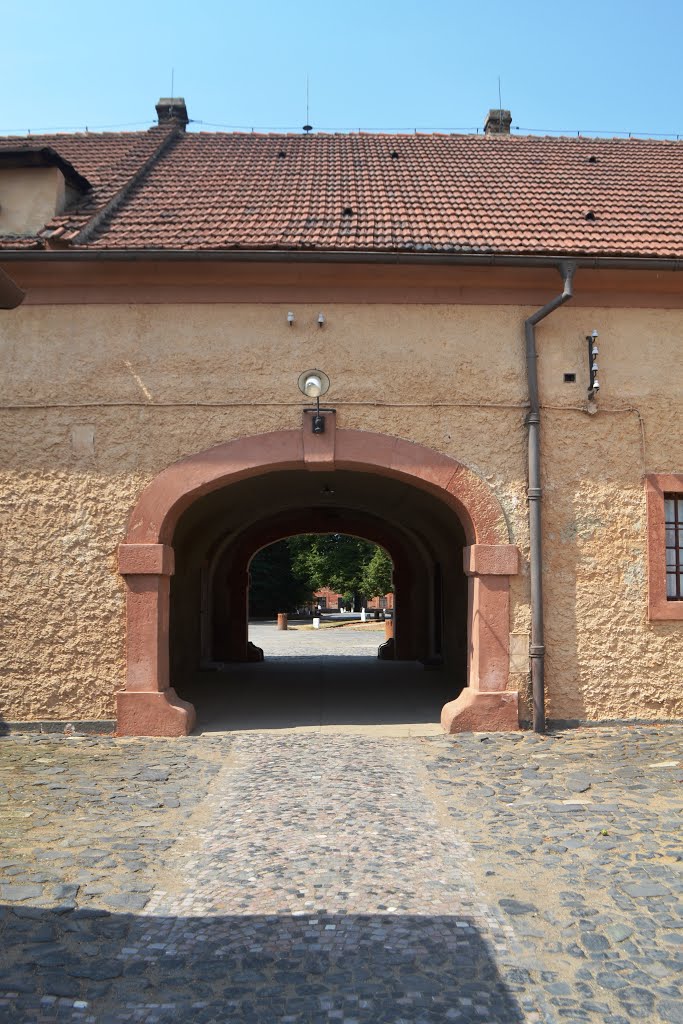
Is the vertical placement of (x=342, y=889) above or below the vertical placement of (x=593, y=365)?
below

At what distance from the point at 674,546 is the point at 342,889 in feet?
19.7

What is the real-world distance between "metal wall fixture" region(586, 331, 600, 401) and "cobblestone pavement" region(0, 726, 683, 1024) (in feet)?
11.7

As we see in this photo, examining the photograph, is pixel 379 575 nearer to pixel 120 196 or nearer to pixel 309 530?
pixel 309 530

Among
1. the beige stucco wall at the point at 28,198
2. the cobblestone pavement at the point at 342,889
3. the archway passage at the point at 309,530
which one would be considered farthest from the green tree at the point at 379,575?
the cobblestone pavement at the point at 342,889

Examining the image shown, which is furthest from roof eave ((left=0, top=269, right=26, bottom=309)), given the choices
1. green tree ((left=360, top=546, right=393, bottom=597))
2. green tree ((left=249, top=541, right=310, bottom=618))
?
green tree ((left=249, top=541, right=310, bottom=618))

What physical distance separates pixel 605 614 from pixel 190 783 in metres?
4.42

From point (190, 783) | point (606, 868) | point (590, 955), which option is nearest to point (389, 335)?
point (190, 783)

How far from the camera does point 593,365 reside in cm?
883

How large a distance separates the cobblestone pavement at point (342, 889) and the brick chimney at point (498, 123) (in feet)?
36.8

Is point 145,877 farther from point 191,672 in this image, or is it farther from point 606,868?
point 191,672

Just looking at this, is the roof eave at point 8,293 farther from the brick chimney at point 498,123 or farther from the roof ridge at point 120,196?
the brick chimney at point 498,123

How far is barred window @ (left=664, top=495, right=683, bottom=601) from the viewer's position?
9078 millimetres

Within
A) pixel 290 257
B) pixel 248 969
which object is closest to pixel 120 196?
pixel 290 257

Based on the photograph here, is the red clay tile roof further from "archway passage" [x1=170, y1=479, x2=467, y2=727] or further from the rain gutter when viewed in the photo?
"archway passage" [x1=170, y1=479, x2=467, y2=727]
